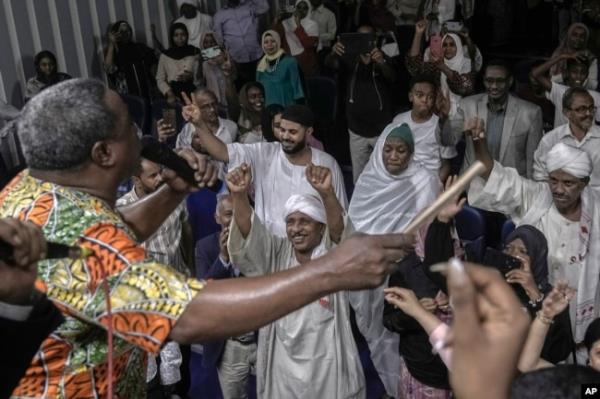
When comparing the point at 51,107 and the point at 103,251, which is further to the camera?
the point at 51,107

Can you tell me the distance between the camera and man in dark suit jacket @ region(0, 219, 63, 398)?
1.26 meters

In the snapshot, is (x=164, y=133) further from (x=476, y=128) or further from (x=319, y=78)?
(x=319, y=78)

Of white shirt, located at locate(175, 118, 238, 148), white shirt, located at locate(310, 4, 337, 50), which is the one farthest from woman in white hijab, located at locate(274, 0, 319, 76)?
white shirt, located at locate(175, 118, 238, 148)

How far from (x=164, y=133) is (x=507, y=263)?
1.67m

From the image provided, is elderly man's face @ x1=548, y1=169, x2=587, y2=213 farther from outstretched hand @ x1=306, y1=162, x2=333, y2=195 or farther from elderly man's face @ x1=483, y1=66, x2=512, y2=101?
elderly man's face @ x1=483, y1=66, x2=512, y2=101

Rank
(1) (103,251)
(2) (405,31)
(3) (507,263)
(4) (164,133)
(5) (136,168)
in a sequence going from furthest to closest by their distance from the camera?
(2) (405,31) < (4) (164,133) < (3) (507,263) < (5) (136,168) < (1) (103,251)

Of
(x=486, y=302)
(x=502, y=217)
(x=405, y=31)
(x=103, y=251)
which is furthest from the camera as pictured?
(x=405, y=31)

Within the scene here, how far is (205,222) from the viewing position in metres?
4.91

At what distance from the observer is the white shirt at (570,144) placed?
15.0ft

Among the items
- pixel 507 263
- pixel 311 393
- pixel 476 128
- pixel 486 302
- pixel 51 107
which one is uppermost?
pixel 51 107

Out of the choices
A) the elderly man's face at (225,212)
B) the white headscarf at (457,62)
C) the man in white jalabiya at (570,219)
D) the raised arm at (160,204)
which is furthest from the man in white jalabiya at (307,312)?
the white headscarf at (457,62)

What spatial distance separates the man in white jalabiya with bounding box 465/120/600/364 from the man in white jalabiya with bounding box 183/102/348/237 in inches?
44.7

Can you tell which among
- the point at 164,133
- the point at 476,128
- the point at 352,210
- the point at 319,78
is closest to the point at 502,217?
the point at 352,210

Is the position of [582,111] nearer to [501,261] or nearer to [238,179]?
[501,261]
